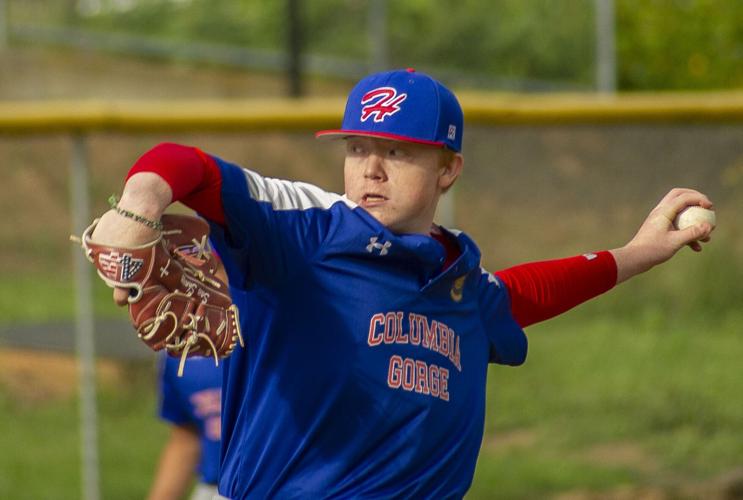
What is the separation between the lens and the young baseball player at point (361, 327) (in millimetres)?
2684

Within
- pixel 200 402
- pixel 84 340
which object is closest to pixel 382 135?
pixel 200 402

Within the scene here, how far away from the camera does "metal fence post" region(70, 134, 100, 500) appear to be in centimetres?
607

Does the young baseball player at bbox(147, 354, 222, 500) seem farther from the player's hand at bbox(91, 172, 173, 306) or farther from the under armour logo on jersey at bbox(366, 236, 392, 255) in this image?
the player's hand at bbox(91, 172, 173, 306)

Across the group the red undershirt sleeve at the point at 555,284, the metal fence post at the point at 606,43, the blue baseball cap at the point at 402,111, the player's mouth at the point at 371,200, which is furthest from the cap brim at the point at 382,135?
the metal fence post at the point at 606,43

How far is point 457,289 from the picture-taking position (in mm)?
2930

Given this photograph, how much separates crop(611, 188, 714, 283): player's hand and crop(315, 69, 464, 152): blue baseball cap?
588 mm

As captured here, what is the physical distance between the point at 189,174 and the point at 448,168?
781 mm

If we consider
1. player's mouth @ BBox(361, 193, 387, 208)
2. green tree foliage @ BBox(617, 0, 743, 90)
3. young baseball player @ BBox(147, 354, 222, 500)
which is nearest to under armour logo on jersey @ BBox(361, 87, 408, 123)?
player's mouth @ BBox(361, 193, 387, 208)

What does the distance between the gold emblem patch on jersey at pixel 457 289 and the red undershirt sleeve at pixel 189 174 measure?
645 millimetres

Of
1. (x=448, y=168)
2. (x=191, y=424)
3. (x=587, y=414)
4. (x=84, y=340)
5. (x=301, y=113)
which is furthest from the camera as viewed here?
(x=587, y=414)

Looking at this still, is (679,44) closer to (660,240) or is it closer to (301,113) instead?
(301,113)

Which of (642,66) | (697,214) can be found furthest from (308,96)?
(697,214)

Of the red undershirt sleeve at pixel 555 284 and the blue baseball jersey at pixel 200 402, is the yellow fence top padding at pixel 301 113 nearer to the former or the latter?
the blue baseball jersey at pixel 200 402

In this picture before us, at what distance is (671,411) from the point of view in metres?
6.68
